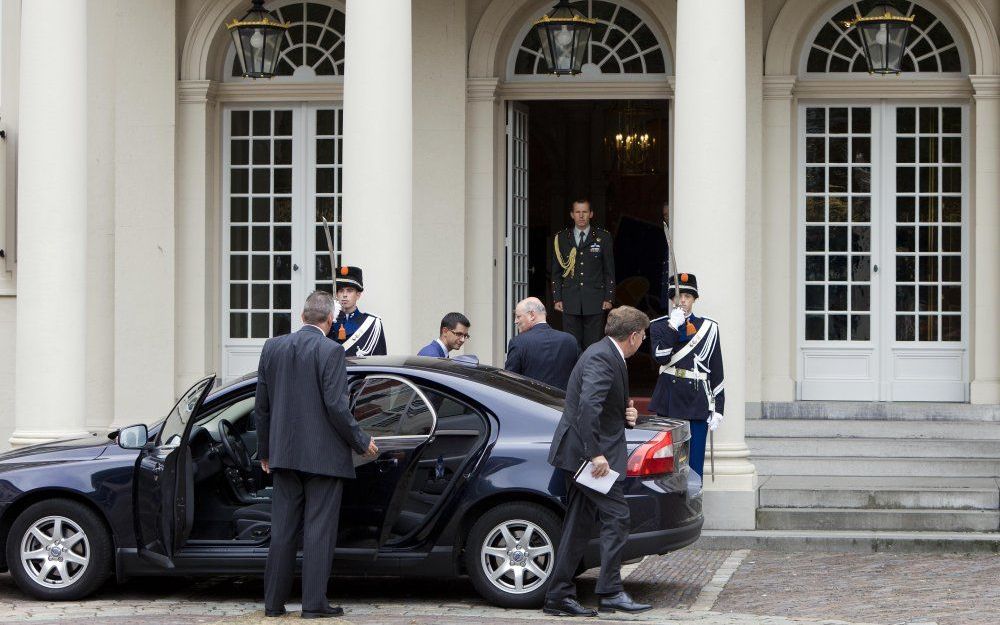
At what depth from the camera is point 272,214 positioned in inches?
632

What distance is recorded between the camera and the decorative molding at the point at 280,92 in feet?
51.6

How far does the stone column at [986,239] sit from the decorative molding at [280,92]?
248 inches

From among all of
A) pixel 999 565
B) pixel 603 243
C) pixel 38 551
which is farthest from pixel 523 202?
pixel 38 551

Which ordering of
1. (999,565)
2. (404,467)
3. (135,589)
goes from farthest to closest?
(999,565) → (135,589) → (404,467)

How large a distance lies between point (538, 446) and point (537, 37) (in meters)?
7.72

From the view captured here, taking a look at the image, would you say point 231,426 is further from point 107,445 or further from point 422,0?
point 422,0

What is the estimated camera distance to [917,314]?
15.2m

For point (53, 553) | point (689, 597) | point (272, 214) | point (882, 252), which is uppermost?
point (272, 214)

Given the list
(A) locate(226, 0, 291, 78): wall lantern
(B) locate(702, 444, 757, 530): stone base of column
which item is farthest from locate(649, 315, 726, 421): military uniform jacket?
(A) locate(226, 0, 291, 78): wall lantern

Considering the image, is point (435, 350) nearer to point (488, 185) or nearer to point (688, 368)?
point (688, 368)

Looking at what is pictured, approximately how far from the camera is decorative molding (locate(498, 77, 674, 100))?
1536 centimetres

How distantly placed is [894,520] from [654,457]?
11.8ft

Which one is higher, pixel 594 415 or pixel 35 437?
pixel 594 415

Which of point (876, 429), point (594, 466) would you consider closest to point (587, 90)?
point (876, 429)
